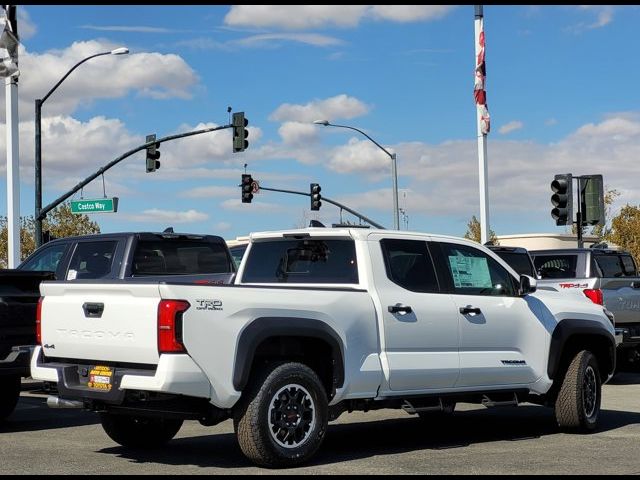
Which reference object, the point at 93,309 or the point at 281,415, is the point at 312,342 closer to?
the point at 281,415

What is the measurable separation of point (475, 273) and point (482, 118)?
15.3 meters

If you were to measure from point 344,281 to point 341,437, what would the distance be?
6.62 feet

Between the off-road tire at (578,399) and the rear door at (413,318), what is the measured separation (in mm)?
1725

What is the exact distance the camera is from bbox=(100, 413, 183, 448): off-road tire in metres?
9.28

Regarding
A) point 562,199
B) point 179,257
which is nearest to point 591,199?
point 562,199

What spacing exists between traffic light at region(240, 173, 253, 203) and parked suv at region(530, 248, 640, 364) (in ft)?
89.6

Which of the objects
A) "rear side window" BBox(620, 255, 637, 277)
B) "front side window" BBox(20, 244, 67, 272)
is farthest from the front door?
"rear side window" BBox(620, 255, 637, 277)

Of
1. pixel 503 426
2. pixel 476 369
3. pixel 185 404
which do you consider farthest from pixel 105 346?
pixel 503 426

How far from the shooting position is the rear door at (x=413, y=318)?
888cm

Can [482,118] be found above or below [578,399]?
above

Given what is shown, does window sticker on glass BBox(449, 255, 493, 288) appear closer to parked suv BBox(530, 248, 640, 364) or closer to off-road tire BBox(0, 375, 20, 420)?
off-road tire BBox(0, 375, 20, 420)

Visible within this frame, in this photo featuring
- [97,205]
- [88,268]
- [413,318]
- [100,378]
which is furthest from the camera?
[97,205]

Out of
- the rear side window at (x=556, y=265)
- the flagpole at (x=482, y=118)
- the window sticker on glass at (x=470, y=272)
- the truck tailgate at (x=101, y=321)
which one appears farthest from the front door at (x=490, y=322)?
the flagpole at (x=482, y=118)

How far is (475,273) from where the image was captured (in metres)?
10.0
